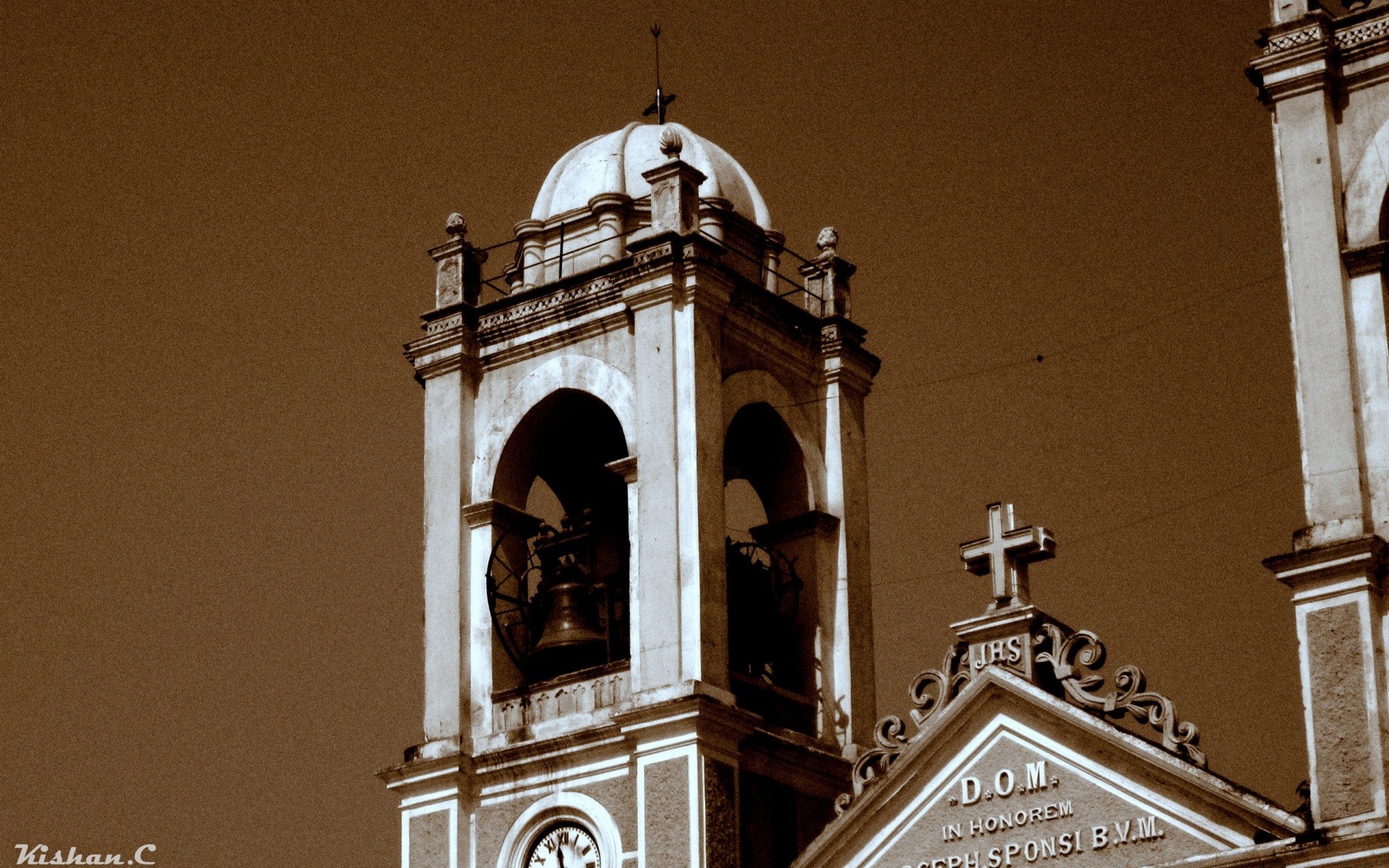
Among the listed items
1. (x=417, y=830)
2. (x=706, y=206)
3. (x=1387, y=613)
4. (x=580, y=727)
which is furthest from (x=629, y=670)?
(x=1387, y=613)

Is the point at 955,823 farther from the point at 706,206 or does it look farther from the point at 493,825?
the point at 706,206

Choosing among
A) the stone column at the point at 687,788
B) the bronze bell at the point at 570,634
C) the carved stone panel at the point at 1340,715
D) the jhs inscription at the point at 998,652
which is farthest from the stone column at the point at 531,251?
the carved stone panel at the point at 1340,715

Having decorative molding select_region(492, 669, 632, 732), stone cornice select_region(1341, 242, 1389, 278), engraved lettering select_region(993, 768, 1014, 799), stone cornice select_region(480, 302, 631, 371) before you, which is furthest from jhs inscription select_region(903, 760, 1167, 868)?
stone cornice select_region(480, 302, 631, 371)

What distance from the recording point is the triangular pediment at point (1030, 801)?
22969mm

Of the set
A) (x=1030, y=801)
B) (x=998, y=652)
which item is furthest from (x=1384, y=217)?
(x=1030, y=801)

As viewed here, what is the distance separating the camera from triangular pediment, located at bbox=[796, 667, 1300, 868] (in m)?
23.0

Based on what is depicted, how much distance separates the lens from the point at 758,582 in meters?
27.4

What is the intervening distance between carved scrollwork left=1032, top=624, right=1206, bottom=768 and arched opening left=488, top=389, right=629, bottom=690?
422cm

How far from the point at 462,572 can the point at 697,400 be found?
2715 mm

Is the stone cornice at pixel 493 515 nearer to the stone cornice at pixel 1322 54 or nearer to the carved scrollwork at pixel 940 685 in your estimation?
the carved scrollwork at pixel 940 685

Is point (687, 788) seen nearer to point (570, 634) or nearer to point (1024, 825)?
point (570, 634)

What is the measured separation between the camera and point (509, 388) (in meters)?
27.6

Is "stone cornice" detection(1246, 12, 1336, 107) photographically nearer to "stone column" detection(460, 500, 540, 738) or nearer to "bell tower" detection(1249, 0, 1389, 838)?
"bell tower" detection(1249, 0, 1389, 838)

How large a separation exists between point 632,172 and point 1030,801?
7.58m
